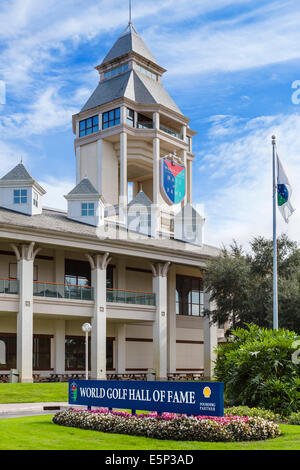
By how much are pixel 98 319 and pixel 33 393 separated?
29.8 ft

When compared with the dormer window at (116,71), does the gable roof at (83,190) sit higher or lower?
lower

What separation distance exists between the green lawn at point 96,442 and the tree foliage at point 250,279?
65.0 ft

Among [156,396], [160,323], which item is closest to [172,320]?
[160,323]

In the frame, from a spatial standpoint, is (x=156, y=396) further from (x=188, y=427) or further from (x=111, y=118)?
(x=111, y=118)

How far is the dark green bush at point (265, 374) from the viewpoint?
17828mm

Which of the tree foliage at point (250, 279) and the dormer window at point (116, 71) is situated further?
the dormer window at point (116, 71)

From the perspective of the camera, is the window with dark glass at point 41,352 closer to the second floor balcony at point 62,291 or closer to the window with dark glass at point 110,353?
the second floor balcony at point 62,291

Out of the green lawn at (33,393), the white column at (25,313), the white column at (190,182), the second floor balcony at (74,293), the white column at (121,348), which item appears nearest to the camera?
the green lawn at (33,393)

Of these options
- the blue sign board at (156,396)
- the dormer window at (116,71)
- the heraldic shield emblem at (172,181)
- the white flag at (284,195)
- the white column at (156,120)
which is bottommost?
the blue sign board at (156,396)

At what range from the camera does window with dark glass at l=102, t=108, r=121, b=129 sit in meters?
49.4

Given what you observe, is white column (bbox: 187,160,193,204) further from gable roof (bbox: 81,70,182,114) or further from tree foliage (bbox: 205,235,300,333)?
tree foliage (bbox: 205,235,300,333)

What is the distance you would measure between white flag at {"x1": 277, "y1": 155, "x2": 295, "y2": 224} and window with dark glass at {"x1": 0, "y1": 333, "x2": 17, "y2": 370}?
18.6 metres

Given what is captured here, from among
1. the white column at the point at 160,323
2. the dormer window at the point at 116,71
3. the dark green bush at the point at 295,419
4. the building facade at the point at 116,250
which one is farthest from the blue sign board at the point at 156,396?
the dormer window at the point at 116,71
